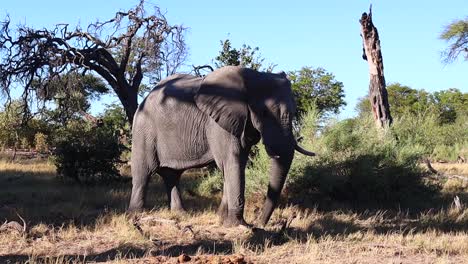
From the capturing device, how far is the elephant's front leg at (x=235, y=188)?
8.57 m

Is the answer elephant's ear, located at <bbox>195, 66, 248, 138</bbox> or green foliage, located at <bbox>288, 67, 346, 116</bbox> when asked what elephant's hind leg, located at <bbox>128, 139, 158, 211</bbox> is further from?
green foliage, located at <bbox>288, 67, 346, 116</bbox>

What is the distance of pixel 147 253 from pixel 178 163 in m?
3.05

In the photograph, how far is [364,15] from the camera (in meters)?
14.6

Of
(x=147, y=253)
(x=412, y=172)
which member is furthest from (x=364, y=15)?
(x=147, y=253)

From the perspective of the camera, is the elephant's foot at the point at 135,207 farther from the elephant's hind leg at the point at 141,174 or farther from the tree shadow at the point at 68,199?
the tree shadow at the point at 68,199

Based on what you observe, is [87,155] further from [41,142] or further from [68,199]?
[41,142]

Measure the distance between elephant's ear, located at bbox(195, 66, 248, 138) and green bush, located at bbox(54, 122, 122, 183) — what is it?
21.2 feet

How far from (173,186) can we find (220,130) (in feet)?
6.28

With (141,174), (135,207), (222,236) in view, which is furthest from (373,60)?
(222,236)

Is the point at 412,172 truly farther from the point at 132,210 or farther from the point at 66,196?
the point at 66,196

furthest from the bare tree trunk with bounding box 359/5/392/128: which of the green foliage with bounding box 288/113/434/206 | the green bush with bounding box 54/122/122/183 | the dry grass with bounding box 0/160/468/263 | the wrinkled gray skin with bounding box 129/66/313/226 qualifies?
the green bush with bounding box 54/122/122/183

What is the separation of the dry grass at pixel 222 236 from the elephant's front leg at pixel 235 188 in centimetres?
26

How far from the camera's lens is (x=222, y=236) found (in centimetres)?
807

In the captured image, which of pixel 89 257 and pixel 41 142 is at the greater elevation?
pixel 41 142
